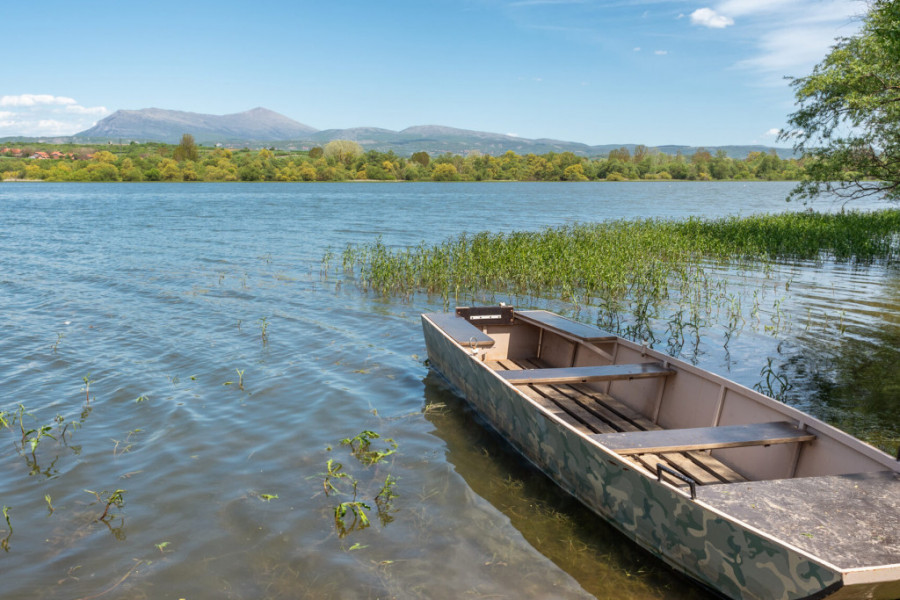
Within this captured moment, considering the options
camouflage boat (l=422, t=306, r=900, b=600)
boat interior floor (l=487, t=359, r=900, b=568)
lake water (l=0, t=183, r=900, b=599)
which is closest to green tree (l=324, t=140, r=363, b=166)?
lake water (l=0, t=183, r=900, b=599)

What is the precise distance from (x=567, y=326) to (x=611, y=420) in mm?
2205

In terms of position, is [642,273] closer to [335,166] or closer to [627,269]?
[627,269]

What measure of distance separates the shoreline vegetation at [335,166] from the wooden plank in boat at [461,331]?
3619 inches

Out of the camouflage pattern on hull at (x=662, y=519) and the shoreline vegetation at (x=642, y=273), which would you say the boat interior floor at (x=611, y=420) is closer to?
the camouflage pattern on hull at (x=662, y=519)

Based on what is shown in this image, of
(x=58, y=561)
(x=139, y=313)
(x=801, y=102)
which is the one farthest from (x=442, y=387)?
(x=801, y=102)

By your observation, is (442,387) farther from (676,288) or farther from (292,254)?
(292,254)

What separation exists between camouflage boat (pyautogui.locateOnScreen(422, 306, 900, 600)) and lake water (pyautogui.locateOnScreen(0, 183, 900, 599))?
1.75 ft

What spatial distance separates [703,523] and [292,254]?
21463mm

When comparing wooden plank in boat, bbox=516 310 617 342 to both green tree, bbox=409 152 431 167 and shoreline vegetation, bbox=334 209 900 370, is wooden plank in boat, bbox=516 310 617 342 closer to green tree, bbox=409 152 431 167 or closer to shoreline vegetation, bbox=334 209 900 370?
shoreline vegetation, bbox=334 209 900 370

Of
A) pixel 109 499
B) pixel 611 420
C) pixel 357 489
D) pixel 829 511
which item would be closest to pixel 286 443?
pixel 357 489

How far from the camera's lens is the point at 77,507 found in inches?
235

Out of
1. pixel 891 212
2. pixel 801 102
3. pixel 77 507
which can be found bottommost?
pixel 77 507

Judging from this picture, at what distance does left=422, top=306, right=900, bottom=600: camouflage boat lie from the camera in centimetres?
388

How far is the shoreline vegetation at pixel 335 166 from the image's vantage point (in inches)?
3944
